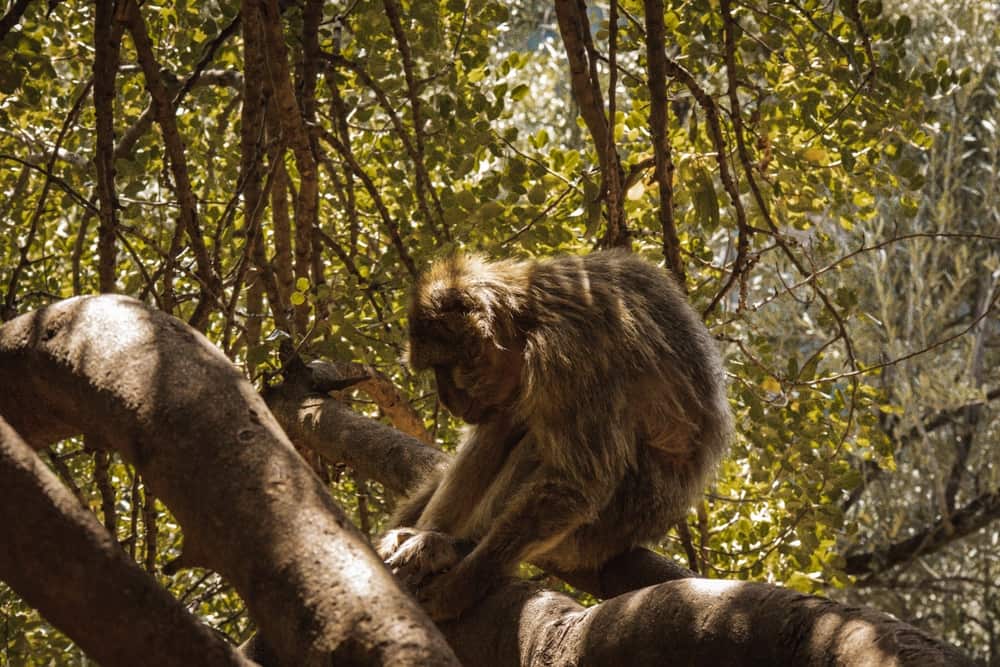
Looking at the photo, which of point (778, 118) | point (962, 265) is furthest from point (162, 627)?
point (962, 265)

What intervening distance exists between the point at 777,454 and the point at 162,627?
3.62 meters

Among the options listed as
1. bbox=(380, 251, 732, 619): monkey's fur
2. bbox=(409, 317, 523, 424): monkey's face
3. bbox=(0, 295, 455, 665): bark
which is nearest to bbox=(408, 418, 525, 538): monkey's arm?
bbox=(380, 251, 732, 619): monkey's fur

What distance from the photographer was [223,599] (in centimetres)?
539

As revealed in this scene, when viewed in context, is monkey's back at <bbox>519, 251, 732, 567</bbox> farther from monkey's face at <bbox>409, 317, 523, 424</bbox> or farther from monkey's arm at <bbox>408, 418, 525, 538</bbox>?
monkey's arm at <bbox>408, 418, 525, 538</bbox>

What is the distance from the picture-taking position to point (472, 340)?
3.58 m

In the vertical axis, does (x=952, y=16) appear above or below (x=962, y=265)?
above

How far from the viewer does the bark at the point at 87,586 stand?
51.8 inches

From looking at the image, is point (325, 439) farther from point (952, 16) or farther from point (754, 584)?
point (952, 16)

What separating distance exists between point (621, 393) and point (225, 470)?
1.97m

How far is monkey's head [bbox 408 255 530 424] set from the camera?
11.7ft

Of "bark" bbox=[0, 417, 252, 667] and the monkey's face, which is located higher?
the monkey's face

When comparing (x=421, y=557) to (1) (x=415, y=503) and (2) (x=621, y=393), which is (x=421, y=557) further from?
(2) (x=621, y=393)

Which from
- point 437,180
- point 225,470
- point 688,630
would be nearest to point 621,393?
point 688,630

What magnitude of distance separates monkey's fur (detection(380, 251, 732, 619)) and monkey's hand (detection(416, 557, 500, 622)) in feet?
0.19
